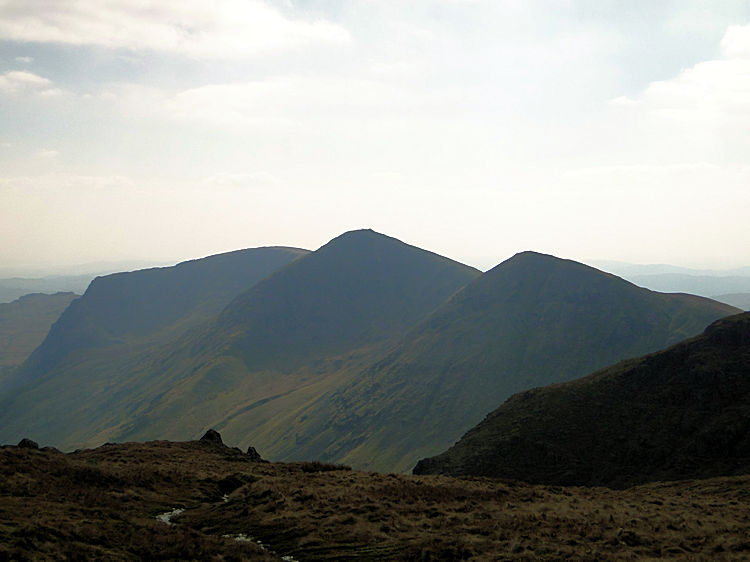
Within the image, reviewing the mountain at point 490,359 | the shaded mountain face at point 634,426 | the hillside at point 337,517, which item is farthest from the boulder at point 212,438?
the mountain at point 490,359

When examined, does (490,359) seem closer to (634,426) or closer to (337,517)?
(634,426)

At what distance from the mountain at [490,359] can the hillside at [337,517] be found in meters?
102

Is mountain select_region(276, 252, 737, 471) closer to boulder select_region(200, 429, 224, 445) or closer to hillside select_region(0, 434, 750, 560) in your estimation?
boulder select_region(200, 429, 224, 445)

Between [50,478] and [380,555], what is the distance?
2205 cm

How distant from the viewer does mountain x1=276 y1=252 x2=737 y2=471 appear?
488 feet

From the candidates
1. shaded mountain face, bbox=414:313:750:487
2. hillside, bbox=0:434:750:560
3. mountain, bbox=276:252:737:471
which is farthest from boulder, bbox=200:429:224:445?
mountain, bbox=276:252:737:471

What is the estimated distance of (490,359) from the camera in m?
171

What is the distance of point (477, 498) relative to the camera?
34.4m

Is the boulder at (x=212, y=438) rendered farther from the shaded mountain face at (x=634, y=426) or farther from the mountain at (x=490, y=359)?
the mountain at (x=490, y=359)

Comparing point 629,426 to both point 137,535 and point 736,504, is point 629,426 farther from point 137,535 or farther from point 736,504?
point 137,535

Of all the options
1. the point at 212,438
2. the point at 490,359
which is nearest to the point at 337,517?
the point at 212,438

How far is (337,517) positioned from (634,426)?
46.7m

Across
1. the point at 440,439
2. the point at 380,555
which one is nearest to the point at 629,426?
the point at 380,555

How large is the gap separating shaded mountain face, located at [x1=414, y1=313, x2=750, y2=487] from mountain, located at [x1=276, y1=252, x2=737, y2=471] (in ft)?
241
